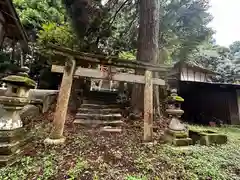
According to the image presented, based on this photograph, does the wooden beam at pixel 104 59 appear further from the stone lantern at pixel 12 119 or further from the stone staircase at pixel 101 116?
the stone staircase at pixel 101 116

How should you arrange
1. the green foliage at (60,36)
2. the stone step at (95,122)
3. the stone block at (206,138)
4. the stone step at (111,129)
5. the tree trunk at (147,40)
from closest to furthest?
the stone block at (206,138)
the stone step at (111,129)
the stone step at (95,122)
the tree trunk at (147,40)
the green foliage at (60,36)

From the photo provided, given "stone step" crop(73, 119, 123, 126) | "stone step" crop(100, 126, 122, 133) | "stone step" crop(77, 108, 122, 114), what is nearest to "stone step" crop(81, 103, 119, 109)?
"stone step" crop(77, 108, 122, 114)

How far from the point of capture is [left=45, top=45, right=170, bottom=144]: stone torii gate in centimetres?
310

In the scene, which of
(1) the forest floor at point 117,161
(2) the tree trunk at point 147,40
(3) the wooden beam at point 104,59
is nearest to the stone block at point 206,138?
(1) the forest floor at point 117,161

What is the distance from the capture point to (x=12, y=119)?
2562 mm

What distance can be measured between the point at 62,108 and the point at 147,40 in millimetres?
3514

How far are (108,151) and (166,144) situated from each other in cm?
144

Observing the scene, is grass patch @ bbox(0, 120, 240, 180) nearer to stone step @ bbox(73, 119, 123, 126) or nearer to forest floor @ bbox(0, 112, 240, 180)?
forest floor @ bbox(0, 112, 240, 180)

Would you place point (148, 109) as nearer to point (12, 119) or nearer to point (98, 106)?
point (98, 106)

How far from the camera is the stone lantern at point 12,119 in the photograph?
2.39 meters

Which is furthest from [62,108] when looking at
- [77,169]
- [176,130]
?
[176,130]

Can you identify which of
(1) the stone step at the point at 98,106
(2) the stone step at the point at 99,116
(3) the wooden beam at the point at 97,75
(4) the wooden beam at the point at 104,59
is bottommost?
(2) the stone step at the point at 99,116

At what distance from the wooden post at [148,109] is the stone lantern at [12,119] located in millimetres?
2478

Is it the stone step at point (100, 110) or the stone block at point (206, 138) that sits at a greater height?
the stone step at point (100, 110)
